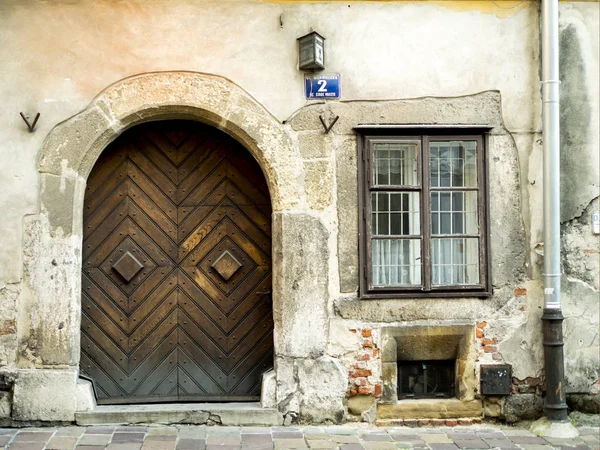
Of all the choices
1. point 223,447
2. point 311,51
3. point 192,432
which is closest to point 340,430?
point 223,447

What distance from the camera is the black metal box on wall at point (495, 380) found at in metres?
6.00

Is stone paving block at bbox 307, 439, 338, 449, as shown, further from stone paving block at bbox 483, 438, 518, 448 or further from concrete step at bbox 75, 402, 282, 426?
stone paving block at bbox 483, 438, 518, 448

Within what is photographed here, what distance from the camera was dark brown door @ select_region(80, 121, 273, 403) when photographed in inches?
243

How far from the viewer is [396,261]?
6074mm

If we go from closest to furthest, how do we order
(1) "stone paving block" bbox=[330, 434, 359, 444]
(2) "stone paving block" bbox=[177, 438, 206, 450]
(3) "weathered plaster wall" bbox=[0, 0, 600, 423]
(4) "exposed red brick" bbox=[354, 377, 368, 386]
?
1. (2) "stone paving block" bbox=[177, 438, 206, 450]
2. (1) "stone paving block" bbox=[330, 434, 359, 444]
3. (3) "weathered plaster wall" bbox=[0, 0, 600, 423]
4. (4) "exposed red brick" bbox=[354, 377, 368, 386]

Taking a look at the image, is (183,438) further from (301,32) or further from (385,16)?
(385,16)

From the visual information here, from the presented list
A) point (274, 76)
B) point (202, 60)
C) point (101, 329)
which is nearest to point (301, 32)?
point (274, 76)

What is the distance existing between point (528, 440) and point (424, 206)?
2020mm

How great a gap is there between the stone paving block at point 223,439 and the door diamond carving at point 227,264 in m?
1.34

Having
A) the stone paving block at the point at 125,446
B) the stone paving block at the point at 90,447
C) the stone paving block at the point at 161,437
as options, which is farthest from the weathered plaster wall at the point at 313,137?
the stone paving block at the point at 161,437

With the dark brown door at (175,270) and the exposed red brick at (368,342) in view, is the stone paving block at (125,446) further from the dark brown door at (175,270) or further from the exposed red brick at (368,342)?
the exposed red brick at (368,342)

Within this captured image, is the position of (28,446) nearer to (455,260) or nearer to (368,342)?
(368,342)

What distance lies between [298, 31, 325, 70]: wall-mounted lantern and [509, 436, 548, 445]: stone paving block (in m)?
3.34

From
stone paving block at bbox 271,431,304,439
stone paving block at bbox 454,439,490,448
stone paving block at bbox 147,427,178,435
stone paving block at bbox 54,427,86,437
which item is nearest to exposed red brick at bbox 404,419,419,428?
stone paving block at bbox 454,439,490,448
